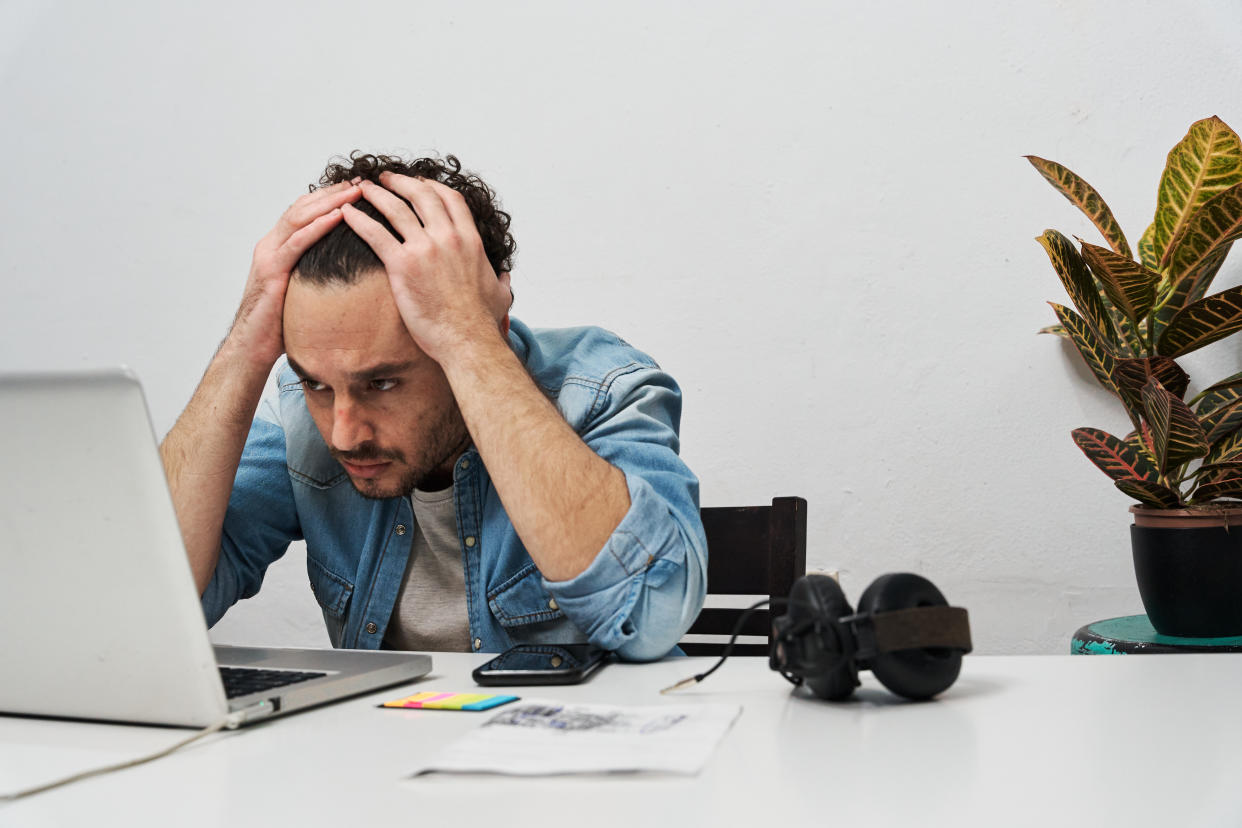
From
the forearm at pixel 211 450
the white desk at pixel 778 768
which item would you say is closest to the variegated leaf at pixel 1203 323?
the white desk at pixel 778 768

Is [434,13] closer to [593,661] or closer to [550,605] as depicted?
[550,605]

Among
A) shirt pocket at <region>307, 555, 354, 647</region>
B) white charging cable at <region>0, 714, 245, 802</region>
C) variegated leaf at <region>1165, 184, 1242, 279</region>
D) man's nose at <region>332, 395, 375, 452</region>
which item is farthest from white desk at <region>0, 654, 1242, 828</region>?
variegated leaf at <region>1165, 184, 1242, 279</region>

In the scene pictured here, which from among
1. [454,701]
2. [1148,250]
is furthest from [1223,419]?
[454,701]

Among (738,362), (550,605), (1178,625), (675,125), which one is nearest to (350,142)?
(675,125)

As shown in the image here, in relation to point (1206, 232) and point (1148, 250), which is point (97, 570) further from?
point (1148, 250)

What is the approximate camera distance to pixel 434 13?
2.14 metres

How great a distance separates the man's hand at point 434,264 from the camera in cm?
111

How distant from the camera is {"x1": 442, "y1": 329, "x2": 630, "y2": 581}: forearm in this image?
981 millimetres

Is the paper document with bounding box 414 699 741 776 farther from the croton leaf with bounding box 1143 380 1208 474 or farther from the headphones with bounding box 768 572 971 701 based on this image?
the croton leaf with bounding box 1143 380 1208 474

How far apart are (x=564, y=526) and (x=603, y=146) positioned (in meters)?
1.24

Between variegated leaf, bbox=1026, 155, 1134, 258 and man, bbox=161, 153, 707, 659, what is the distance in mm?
693

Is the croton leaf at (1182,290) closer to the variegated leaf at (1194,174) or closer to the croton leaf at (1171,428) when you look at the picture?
the variegated leaf at (1194,174)

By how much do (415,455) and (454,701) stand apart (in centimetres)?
43

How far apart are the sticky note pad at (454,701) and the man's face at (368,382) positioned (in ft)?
1.27
